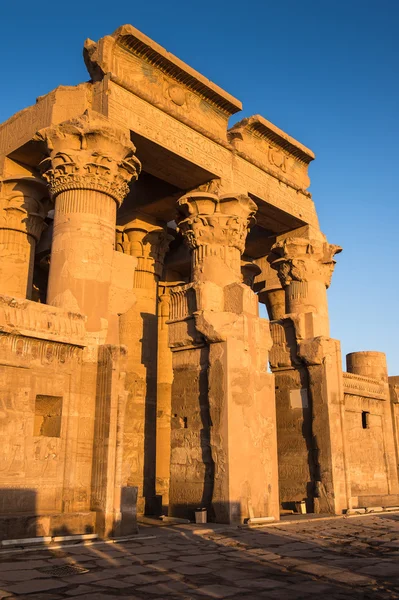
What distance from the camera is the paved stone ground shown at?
494 cm

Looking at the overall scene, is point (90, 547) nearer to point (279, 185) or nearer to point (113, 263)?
point (113, 263)

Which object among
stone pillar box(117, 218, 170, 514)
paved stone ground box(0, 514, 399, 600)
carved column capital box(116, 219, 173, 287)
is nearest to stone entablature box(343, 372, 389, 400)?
stone pillar box(117, 218, 170, 514)

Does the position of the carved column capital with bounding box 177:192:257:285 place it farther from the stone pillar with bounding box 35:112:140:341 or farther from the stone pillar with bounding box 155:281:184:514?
the stone pillar with bounding box 155:281:184:514

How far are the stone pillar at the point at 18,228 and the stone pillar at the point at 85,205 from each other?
5.25ft

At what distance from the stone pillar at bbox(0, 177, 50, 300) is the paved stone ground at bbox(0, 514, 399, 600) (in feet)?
18.2

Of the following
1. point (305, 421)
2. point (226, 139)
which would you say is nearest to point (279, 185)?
point (226, 139)

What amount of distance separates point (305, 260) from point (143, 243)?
13.7 feet

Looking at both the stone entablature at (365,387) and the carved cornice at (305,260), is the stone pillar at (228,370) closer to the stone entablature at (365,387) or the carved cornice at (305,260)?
the carved cornice at (305,260)

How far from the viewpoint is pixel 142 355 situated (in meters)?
14.6

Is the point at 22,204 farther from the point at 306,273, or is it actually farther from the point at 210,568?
the point at 210,568

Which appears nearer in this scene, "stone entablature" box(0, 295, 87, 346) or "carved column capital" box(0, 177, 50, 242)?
"stone entablature" box(0, 295, 87, 346)

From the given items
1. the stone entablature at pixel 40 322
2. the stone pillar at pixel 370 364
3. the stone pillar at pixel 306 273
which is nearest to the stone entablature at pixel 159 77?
the stone pillar at pixel 306 273

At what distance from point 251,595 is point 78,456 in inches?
177

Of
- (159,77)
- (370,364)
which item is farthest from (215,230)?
(370,364)
